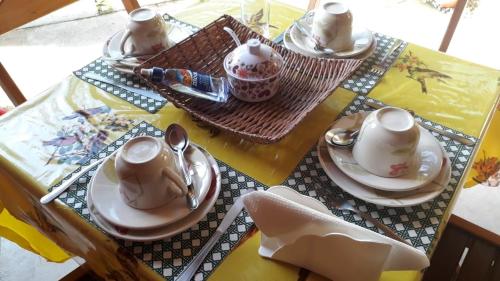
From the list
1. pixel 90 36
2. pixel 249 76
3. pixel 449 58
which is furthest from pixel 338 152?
pixel 90 36

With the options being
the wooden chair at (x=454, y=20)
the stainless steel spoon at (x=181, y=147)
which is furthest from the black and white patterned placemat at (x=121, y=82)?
the wooden chair at (x=454, y=20)

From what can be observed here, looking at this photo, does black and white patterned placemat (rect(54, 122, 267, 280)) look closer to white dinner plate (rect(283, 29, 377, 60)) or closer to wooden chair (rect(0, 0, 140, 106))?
white dinner plate (rect(283, 29, 377, 60))

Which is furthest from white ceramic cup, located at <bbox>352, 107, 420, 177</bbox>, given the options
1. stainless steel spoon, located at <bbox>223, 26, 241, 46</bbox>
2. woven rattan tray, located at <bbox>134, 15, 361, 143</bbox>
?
stainless steel spoon, located at <bbox>223, 26, 241, 46</bbox>

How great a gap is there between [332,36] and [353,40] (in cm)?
8

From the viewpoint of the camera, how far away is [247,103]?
81 cm

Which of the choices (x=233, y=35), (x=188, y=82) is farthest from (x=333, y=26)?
(x=188, y=82)

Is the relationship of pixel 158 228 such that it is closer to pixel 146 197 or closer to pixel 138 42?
pixel 146 197

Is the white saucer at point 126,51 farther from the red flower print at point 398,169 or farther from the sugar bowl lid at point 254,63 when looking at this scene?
the red flower print at point 398,169

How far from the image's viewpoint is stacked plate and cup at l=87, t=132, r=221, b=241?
0.57 m

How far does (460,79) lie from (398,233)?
454 mm

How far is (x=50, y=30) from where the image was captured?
2.51 m

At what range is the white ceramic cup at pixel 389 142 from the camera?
611 millimetres

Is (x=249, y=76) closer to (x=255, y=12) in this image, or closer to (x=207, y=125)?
(x=207, y=125)

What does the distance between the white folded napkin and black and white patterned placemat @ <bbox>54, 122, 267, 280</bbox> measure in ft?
0.21
